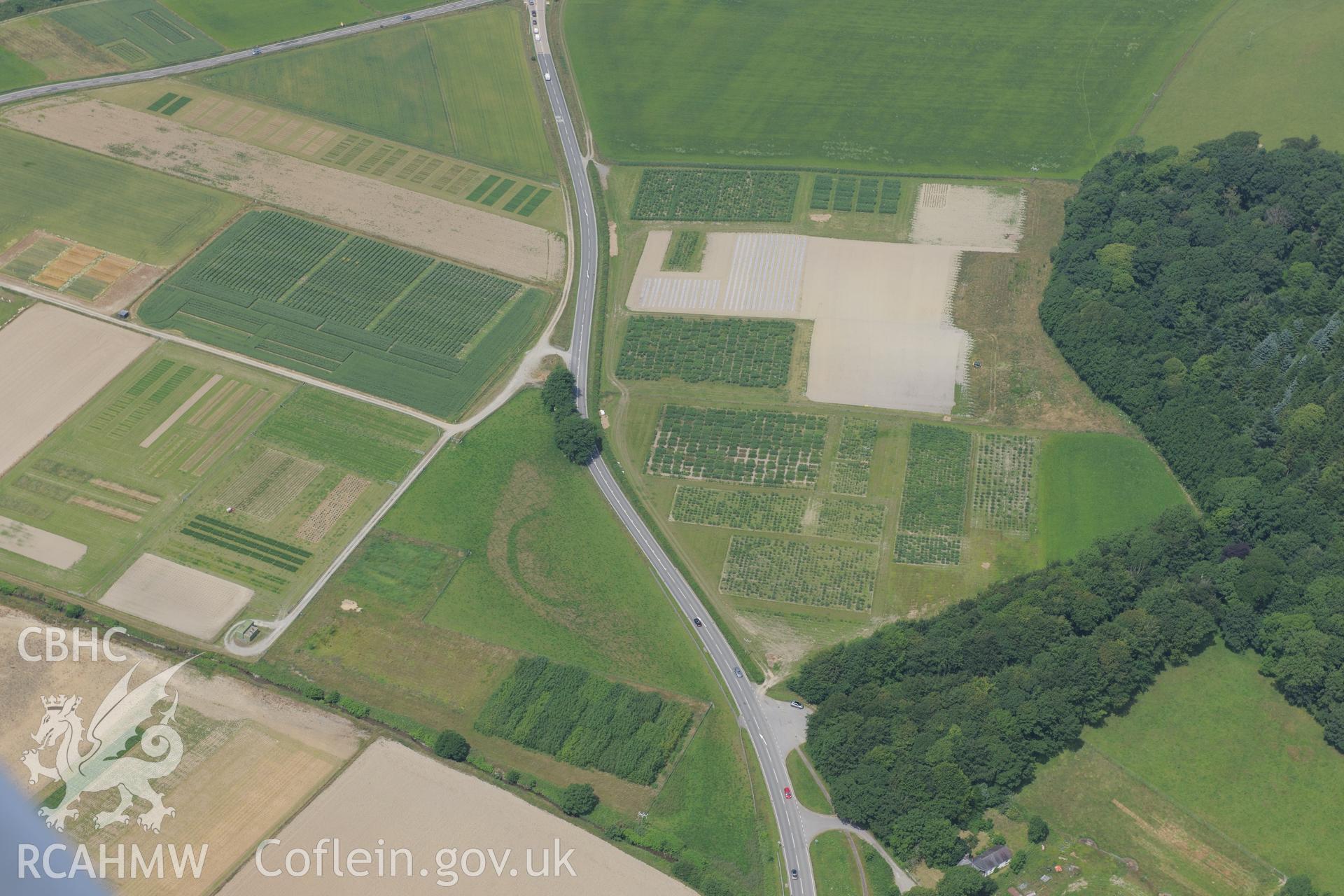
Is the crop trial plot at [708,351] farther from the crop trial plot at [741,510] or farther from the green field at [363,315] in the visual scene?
the crop trial plot at [741,510]

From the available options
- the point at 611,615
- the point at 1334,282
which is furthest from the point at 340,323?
the point at 1334,282

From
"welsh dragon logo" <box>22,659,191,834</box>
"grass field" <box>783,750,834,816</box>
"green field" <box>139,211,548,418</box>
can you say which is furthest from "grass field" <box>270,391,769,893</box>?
"green field" <box>139,211,548,418</box>

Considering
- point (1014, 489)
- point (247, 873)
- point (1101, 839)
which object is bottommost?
point (247, 873)

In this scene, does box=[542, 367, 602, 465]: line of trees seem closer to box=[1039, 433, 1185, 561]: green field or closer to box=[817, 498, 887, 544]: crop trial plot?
box=[817, 498, 887, 544]: crop trial plot

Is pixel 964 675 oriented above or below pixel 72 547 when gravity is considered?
above

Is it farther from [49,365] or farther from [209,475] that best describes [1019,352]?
[49,365]

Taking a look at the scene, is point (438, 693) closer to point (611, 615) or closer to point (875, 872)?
point (611, 615)

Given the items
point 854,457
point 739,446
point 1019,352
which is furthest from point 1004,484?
point 739,446
